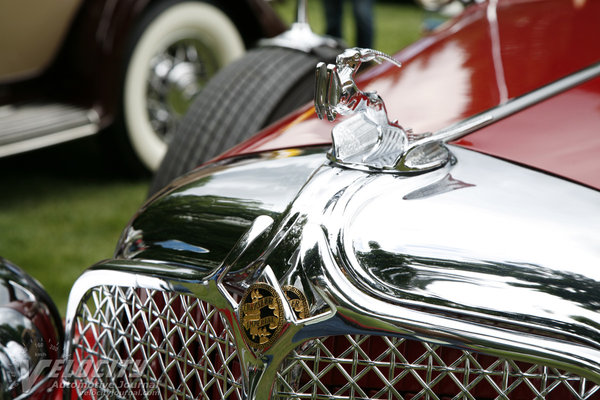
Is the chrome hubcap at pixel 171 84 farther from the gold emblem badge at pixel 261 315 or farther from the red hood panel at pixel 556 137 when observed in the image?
the gold emblem badge at pixel 261 315

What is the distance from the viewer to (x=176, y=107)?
3811mm

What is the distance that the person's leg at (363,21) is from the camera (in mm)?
5457

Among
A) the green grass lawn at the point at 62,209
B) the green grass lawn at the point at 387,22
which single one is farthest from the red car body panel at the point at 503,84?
the green grass lawn at the point at 387,22

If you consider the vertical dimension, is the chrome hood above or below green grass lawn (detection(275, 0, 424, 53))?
above

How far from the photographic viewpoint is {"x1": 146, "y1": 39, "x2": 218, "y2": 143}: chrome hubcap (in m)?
3.76

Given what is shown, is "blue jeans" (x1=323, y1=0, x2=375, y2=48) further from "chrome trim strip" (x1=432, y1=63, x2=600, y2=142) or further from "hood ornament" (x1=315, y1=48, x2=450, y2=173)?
"hood ornament" (x1=315, y1=48, x2=450, y2=173)

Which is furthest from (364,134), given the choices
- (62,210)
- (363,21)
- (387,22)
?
(387,22)

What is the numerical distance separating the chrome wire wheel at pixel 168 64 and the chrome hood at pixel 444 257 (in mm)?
2624

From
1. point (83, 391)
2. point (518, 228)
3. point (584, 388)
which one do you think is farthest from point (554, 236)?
point (83, 391)

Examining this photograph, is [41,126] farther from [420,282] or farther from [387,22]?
[387,22]

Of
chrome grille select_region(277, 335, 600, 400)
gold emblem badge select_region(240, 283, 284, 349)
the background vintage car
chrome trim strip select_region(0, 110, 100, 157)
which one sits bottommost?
chrome trim strip select_region(0, 110, 100, 157)

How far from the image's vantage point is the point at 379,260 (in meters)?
0.99

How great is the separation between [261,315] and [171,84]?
2927 millimetres

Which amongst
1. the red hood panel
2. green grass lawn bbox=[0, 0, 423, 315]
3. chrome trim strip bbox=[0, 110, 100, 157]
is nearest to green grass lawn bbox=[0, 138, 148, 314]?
green grass lawn bbox=[0, 0, 423, 315]
